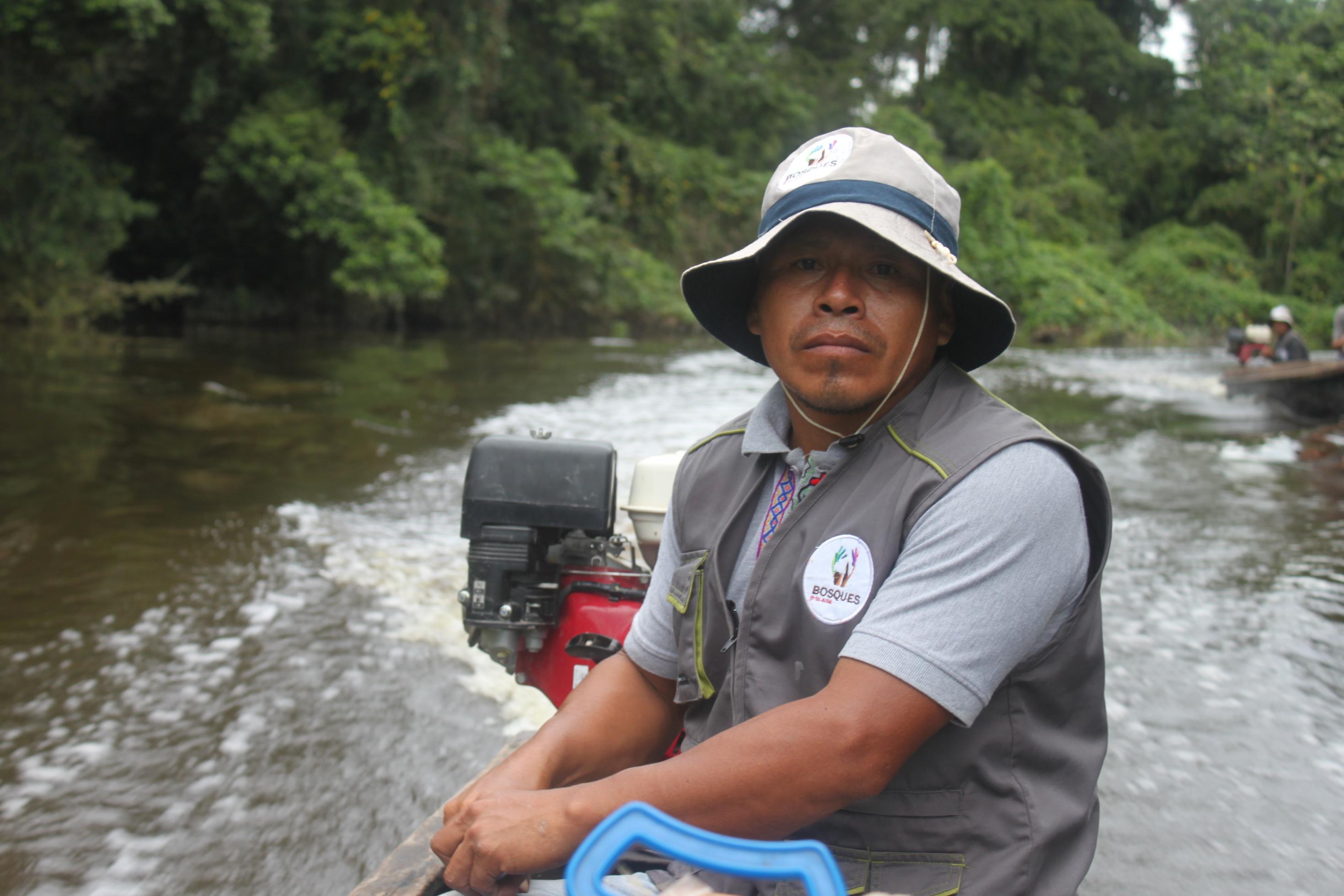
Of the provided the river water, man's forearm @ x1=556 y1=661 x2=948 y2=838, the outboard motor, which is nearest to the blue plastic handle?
man's forearm @ x1=556 y1=661 x2=948 y2=838

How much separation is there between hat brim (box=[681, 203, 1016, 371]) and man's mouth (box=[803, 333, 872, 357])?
0.15m

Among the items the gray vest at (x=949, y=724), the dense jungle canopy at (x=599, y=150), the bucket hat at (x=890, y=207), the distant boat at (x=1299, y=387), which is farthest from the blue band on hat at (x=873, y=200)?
the distant boat at (x=1299, y=387)

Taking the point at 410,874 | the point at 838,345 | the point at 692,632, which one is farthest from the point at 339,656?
the point at 838,345

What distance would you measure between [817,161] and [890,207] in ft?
0.52

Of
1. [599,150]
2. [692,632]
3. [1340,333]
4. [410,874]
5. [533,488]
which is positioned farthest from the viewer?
[599,150]

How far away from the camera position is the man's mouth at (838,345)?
5.32 ft

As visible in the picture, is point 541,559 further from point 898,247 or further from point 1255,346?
point 1255,346

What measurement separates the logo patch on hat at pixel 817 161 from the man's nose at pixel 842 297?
147 millimetres

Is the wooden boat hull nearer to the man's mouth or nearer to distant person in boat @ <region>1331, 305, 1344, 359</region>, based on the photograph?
the man's mouth

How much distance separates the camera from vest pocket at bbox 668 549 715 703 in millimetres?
1677

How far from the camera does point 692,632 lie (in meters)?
1.69

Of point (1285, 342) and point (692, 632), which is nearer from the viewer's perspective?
point (692, 632)

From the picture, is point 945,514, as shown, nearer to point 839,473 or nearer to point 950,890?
point 839,473

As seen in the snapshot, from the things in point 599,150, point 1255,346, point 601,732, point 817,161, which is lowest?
point 601,732
